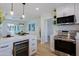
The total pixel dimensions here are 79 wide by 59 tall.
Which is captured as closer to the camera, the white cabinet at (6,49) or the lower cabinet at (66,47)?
the white cabinet at (6,49)

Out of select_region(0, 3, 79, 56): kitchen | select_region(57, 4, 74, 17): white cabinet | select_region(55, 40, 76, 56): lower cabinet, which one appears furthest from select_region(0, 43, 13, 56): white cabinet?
select_region(57, 4, 74, 17): white cabinet

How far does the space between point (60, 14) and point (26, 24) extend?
1514mm

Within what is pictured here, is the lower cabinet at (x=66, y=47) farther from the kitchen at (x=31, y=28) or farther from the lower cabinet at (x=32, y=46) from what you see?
the lower cabinet at (x=32, y=46)

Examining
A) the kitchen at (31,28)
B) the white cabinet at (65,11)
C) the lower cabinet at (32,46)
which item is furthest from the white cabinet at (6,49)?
the white cabinet at (65,11)

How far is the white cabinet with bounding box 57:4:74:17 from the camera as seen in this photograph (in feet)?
12.1

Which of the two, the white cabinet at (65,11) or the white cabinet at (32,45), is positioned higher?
the white cabinet at (65,11)

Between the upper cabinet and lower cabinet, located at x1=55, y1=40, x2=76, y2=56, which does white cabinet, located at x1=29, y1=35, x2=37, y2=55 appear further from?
the upper cabinet

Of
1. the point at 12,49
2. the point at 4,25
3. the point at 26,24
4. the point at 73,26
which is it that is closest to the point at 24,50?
the point at 12,49

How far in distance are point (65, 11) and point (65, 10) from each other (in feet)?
0.12

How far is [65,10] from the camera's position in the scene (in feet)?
12.8

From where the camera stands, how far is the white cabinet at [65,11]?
3700mm

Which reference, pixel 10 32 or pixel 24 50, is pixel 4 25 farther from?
pixel 24 50

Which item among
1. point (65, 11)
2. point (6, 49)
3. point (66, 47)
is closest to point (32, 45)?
point (66, 47)

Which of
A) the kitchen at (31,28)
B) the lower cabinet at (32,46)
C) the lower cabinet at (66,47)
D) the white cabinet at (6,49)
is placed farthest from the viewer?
the lower cabinet at (32,46)
